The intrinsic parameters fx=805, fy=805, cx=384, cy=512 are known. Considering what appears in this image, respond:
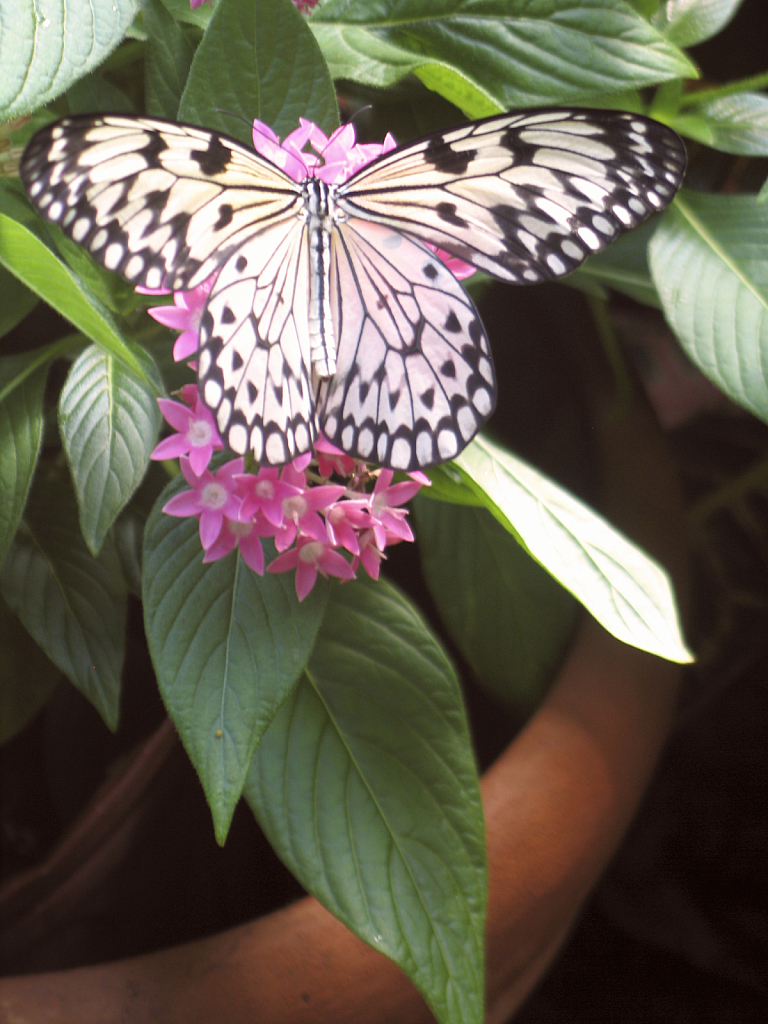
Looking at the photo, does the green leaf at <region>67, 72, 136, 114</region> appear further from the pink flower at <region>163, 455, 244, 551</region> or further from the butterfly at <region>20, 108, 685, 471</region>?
the pink flower at <region>163, 455, 244, 551</region>

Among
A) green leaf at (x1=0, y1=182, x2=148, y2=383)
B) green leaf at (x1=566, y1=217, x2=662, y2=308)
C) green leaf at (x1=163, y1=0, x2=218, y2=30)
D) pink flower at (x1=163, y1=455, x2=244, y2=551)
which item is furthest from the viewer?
green leaf at (x1=566, y1=217, x2=662, y2=308)

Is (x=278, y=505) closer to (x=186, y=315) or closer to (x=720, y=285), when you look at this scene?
(x=186, y=315)

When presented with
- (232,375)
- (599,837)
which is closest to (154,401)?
(232,375)

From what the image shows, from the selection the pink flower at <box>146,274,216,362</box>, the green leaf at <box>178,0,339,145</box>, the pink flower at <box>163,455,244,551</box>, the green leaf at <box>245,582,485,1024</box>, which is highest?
the green leaf at <box>178,0,339,145</box>

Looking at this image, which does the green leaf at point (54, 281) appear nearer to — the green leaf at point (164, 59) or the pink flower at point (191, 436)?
the pink flower at point (191, 436)

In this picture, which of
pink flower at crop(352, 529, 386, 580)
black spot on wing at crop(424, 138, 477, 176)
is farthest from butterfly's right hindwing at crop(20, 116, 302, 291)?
pink flower at crop(352, 529, 386, 580)

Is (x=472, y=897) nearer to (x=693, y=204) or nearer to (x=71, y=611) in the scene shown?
(x=71, y=611)
